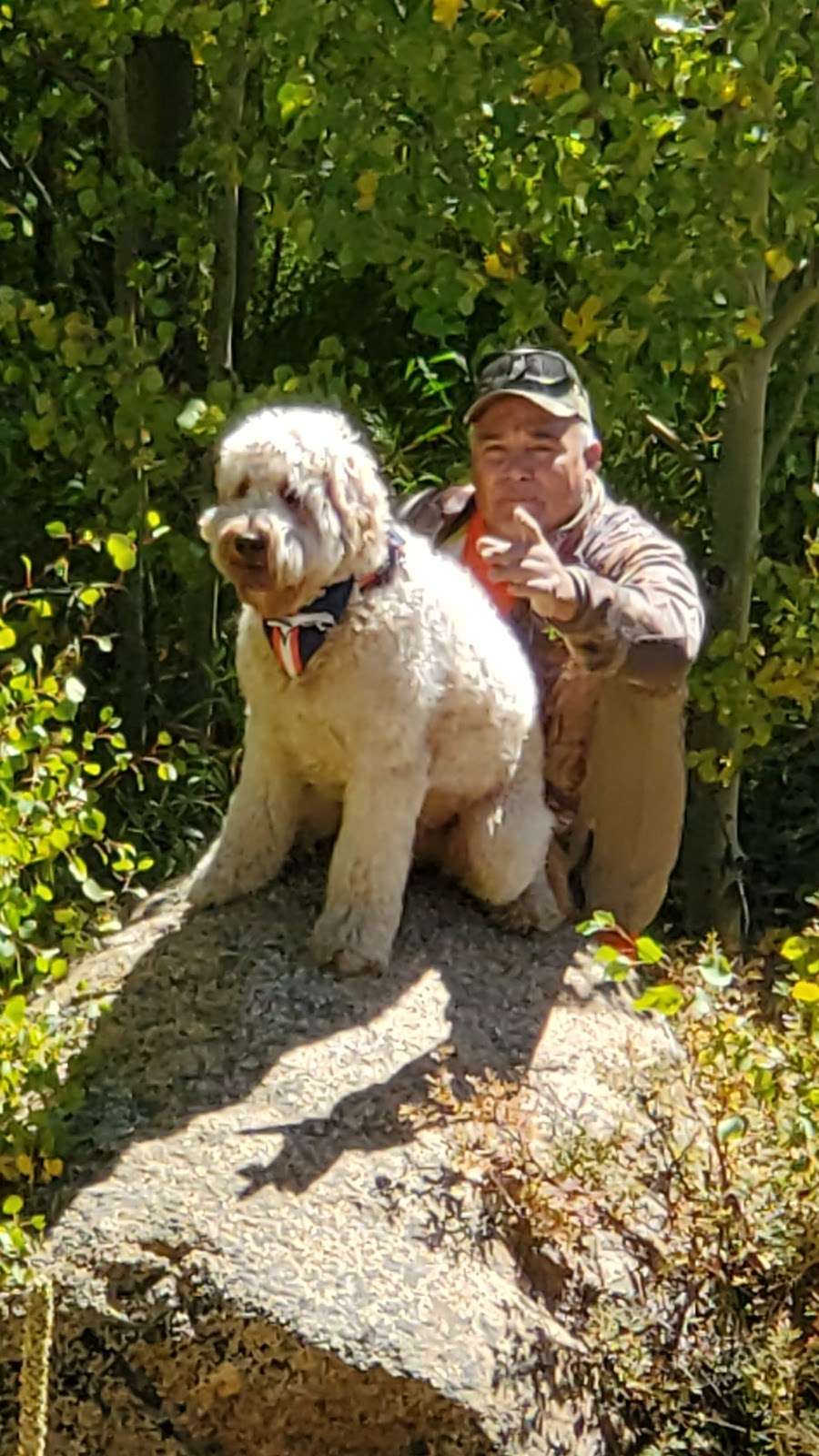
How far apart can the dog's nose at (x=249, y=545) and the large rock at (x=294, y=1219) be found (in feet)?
2.63

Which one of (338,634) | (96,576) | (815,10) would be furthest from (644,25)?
(96,576)

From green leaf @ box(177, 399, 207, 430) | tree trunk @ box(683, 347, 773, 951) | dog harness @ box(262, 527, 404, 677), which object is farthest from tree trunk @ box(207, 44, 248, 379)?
dog harness @ box(262, 527, 404, 677)

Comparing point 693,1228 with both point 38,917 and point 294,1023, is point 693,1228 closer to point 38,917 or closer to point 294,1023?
point 294,1023

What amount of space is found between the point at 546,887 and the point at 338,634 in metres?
0.81

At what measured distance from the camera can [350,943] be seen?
331cm

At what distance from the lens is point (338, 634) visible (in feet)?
10.4

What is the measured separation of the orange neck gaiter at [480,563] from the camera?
3.62 metres

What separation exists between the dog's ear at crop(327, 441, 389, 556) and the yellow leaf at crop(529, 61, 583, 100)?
50.5 inches

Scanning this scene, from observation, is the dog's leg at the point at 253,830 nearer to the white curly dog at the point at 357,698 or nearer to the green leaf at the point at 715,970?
the white curly dog at the point at 357,698

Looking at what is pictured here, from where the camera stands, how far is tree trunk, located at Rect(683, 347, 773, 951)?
4.73m

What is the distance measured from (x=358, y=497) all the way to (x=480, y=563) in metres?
0.58

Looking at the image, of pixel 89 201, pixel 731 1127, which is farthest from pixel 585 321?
pixel 731 1127

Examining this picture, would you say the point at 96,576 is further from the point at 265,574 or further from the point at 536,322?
the point at 265,574

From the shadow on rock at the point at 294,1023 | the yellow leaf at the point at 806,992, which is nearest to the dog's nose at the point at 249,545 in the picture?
the shadow on rock at the point at 294,1023
